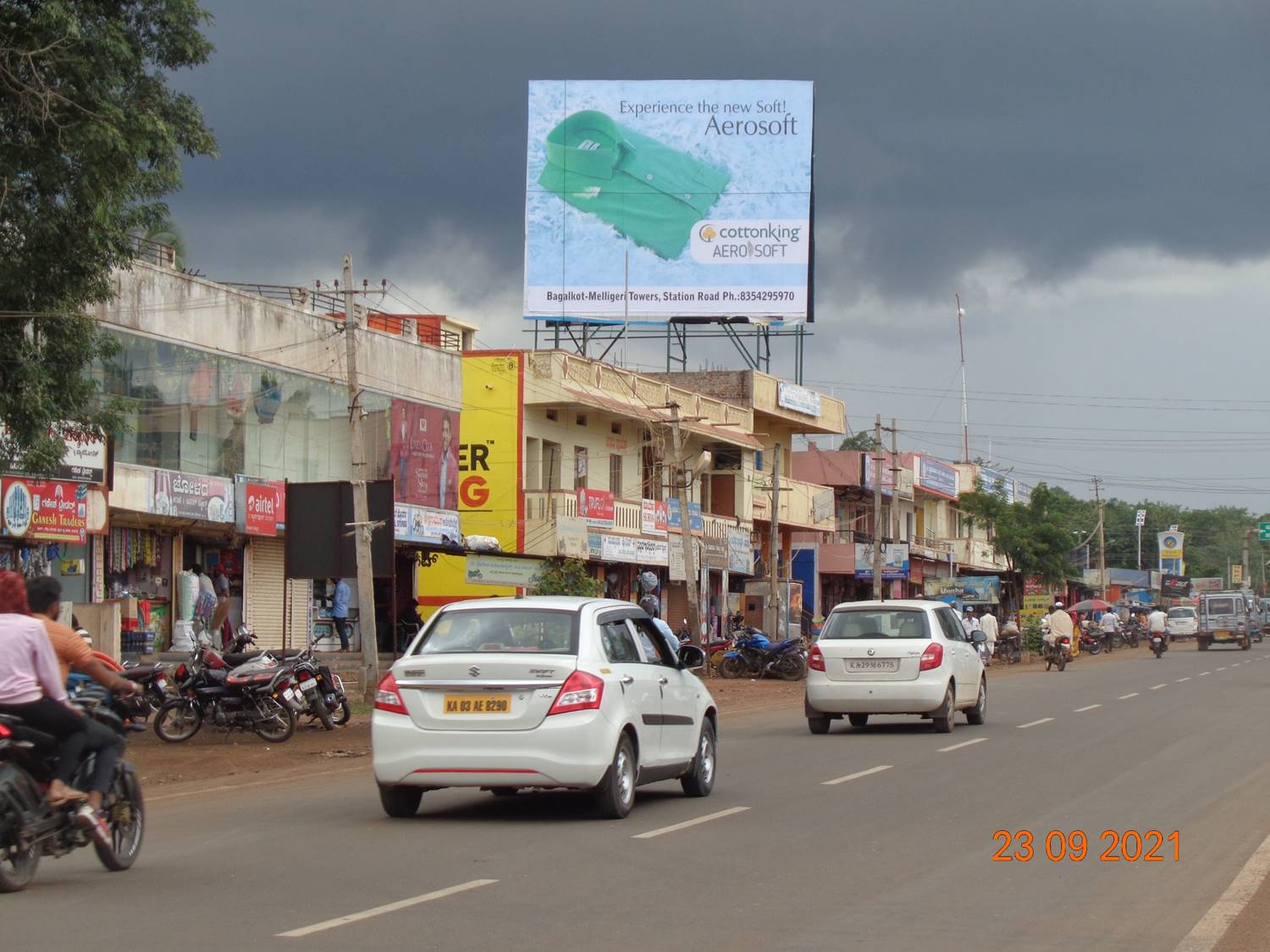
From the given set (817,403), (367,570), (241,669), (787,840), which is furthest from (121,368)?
(817,403)

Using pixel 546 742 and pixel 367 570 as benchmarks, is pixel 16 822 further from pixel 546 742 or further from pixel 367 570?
pixel 367 570

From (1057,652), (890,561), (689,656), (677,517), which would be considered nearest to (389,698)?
(689,656)

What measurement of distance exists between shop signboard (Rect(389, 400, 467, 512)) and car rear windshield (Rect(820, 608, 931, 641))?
19832 millimetres

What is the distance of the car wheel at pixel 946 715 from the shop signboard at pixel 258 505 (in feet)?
51.2

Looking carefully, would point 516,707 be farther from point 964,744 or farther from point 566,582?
point 566,582

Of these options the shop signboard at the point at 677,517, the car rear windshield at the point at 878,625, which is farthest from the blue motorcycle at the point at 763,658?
the car rear windshield at the point at 878,625

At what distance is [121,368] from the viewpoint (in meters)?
30.3

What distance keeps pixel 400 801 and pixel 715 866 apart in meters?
3.48

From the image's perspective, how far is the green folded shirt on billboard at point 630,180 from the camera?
5250 cm

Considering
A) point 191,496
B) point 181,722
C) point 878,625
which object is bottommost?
point 181,722

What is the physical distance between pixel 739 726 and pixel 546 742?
13329mm

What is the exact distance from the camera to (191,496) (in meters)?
31.6

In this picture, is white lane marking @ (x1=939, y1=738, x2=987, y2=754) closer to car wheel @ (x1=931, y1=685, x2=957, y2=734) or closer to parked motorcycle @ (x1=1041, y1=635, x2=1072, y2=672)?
car wheel @ (x1=931, y1=685, x2=957, y2=734)

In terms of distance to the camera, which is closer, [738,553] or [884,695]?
[884,695]
